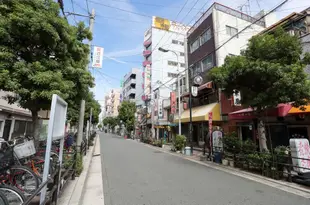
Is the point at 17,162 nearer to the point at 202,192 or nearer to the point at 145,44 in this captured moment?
the point at 202,192

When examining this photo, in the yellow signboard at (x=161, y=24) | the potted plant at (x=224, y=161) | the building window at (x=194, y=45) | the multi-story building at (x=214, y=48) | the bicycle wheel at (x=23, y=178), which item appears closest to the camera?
the bicycle wheel at (x=23, y=178)

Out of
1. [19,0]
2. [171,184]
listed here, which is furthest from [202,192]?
[19,0]

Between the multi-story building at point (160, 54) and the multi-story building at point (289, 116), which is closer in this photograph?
the multi-story building at point (289, 116)

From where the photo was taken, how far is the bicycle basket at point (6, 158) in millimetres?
4000

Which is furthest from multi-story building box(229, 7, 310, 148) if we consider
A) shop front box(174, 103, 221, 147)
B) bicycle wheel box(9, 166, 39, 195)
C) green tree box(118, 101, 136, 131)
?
green tree box(118, 101, 136, 131)

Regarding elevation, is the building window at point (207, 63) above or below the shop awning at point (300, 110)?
above

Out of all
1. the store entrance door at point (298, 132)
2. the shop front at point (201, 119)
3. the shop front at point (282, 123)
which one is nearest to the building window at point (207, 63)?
the shop front at point (201, 119)

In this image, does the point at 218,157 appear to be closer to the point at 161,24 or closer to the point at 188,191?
the point at 188,191

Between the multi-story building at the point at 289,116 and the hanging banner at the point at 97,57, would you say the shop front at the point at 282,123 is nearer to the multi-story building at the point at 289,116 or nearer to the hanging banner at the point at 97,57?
the multi-story building at the point at 289,116

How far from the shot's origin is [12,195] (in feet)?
11.1

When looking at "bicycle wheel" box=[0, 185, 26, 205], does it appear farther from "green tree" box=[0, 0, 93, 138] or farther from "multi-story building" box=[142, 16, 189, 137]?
"multi-story building" box=[142, 16, 189, 137]

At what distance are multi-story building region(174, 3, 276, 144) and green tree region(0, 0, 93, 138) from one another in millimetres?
11117

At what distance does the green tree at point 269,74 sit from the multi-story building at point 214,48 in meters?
5.66

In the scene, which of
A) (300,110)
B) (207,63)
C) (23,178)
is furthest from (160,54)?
(23,178)
